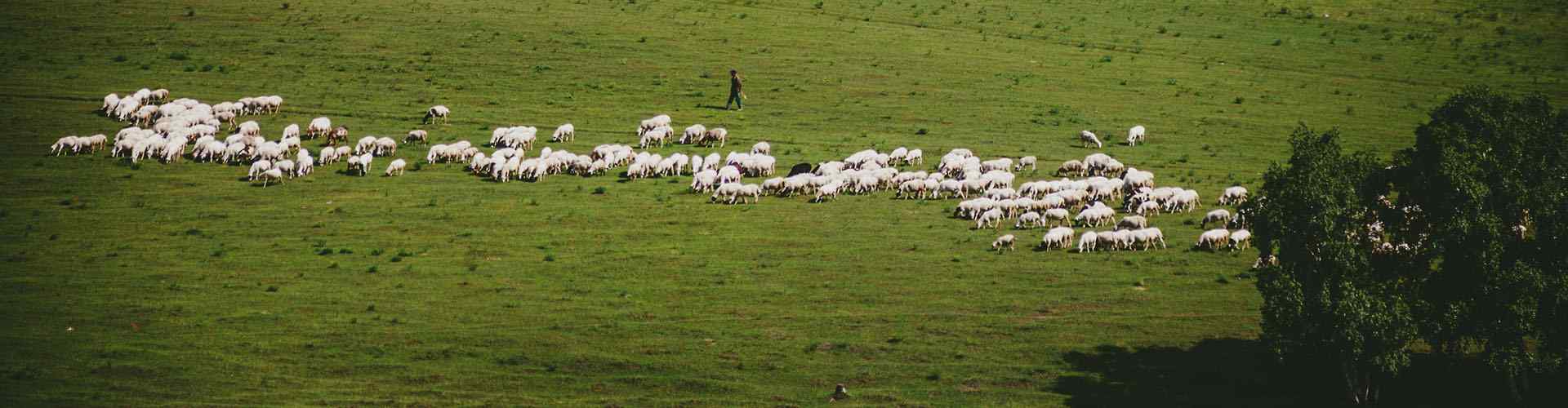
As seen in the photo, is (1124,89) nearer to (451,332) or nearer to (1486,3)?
(1486,3)

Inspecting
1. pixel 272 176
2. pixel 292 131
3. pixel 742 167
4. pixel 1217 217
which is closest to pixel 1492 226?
pixel 1217 217

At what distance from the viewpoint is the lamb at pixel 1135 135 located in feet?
163

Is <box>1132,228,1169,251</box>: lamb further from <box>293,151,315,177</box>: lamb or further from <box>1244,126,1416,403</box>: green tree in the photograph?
<box>293,151,315,177</box>: lamb

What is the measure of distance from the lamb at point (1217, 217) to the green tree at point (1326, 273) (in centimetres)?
1111

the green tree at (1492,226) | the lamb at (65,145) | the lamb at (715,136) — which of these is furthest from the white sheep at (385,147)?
the green tree at (1492,226)

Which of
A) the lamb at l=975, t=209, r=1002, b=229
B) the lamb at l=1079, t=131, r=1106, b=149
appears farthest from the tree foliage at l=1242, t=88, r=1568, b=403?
the lamb at l=1079, t=131, r=1106, b=149

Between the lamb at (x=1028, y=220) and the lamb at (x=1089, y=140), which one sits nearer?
the lamb at (x=1028, y=220)

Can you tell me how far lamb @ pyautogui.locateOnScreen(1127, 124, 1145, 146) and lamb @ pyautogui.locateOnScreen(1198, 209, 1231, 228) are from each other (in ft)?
43.9

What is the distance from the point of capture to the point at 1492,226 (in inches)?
925

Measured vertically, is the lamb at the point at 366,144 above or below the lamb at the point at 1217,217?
above

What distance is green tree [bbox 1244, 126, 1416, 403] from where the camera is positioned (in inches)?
912

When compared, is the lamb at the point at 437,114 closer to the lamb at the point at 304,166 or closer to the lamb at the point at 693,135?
the lamb at the point at 304,166

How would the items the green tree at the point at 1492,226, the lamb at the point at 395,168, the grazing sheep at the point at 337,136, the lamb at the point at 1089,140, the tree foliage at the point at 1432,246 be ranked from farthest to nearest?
1. the lamb at the point at 1089,140
2. the grazing sheep at the point at 337,136
3. the lamb at the point at 395,168
4. the green tree at the point at 1492,226
5. the tree foliage at the point at 1432,246

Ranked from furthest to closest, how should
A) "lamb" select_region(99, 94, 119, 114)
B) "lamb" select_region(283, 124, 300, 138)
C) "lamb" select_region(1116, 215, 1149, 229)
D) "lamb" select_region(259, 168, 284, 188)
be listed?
"lamb" select_region(99, 94, 119, 114), "lamb" select_region(283, 124, 300, 138), "lamb" select_region(259, 168, 284, 188), "lamb" select_region(1116, 215, 1149, 229)
